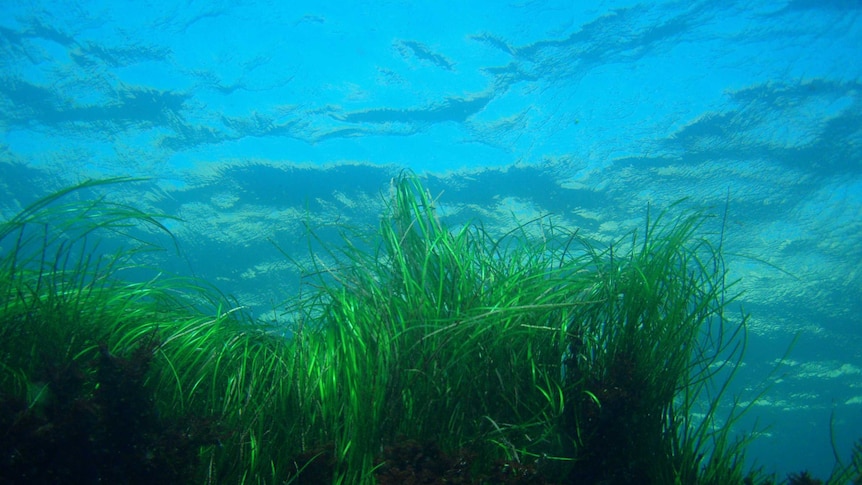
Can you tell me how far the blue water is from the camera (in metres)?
12.4

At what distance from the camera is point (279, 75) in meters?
13.7

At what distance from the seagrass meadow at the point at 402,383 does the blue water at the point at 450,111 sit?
1128 cm

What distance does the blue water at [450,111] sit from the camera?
40.8 feet

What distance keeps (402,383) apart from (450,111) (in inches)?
500

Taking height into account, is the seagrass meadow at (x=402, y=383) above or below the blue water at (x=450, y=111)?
below

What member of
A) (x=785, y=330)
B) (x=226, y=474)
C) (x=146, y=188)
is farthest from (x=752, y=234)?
(x=146, y=188)

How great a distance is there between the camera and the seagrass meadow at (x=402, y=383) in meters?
1.98

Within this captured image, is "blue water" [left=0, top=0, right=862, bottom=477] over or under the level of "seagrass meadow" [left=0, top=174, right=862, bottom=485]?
over

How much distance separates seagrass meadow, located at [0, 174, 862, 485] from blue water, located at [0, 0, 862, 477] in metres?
11.3

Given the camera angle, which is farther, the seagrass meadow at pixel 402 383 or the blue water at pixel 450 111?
the blue water at pixel 450 111

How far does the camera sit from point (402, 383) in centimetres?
262

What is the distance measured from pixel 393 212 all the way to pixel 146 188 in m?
15.3

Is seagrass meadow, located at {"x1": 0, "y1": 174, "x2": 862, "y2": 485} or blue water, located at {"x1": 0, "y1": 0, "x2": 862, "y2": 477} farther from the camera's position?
blue water, located at {"x1": 0, "y1": 0, "x2": 862, "y2": 477}

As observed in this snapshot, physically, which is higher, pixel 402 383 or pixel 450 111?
pixel 450 111
